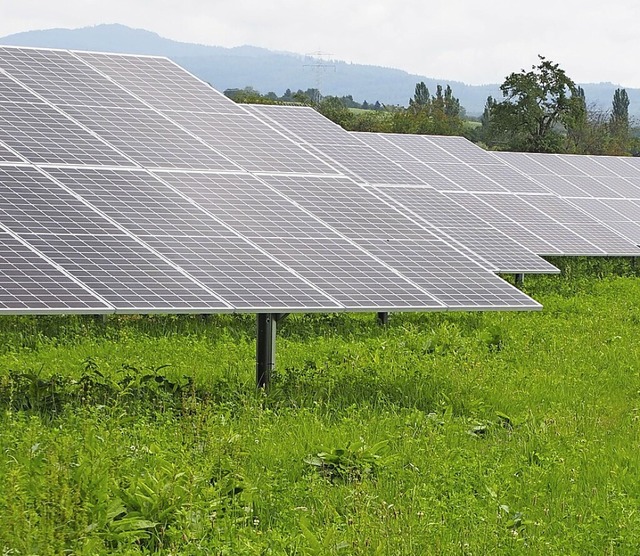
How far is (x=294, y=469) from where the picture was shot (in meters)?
8.97

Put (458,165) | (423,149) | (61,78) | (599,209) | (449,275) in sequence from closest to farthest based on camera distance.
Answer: (449,275) → (61,78) → (458,165) → (423,149) → (599,209)

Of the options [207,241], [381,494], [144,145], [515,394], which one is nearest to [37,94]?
[144,145]

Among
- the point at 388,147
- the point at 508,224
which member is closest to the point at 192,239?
the point at 508,224

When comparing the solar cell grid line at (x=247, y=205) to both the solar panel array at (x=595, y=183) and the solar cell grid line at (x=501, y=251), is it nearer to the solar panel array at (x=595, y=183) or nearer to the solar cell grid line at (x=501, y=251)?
the solar cell grid line at (x=501, y=251)

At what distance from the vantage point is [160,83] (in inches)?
704

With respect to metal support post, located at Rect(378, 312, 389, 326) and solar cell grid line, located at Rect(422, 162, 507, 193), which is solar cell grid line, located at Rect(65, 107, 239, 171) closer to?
metal support post, located at Rect(378, 312, 389, 326)

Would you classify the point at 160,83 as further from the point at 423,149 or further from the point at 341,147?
the point at 423,149

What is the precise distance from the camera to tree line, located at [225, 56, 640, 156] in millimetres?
60250

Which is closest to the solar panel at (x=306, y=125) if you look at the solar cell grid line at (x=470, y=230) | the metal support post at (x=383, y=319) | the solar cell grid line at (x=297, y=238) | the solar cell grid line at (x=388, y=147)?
the solar cell grid line at (x=388, y=147)

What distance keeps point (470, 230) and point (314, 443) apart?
1170cm

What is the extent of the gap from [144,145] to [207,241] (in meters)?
2.98

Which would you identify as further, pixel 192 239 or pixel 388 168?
pixel 388 168

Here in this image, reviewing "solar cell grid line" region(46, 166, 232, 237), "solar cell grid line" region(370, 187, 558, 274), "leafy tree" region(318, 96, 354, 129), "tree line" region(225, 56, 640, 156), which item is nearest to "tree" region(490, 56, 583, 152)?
"tree line" region(225, 56, 640, 156)

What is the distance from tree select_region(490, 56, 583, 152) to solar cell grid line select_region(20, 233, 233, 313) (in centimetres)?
5123
